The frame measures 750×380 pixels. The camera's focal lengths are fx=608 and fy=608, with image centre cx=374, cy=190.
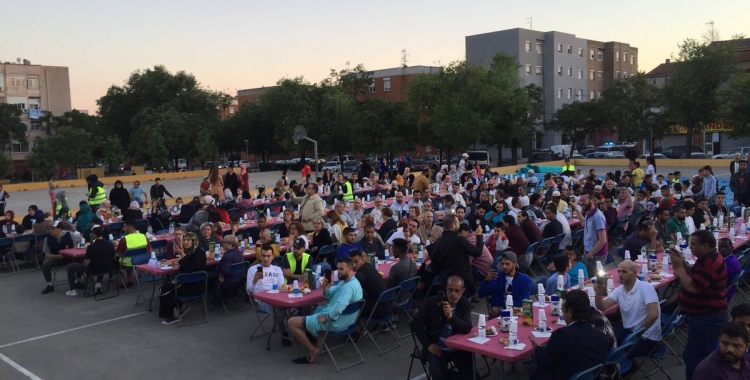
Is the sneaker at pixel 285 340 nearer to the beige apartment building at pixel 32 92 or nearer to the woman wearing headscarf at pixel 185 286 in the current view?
the woman wearing headscarf at pixel 185 286

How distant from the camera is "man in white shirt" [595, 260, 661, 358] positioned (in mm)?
5691

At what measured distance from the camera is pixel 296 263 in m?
8.39

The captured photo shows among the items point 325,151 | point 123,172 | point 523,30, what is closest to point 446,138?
point 325,151

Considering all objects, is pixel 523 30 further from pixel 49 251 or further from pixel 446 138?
pixel 49 251

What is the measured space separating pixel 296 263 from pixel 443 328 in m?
3.24

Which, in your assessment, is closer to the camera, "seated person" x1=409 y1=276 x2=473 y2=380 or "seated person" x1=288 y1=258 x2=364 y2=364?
"seated person" x1=409 y1=276 x2=473 y2=380

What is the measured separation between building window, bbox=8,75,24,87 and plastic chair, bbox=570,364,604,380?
75088mm

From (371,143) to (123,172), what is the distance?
2502cm

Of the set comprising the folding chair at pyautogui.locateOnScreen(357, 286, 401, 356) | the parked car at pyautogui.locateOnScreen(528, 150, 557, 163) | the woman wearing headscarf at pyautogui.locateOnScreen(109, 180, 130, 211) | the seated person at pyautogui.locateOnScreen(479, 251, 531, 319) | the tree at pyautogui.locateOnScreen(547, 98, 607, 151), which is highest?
the tree at pyautogui.locateOnScreen(547, 98, 607, 151)

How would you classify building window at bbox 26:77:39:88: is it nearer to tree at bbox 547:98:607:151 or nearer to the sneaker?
tree at bbox 547:98:607:151

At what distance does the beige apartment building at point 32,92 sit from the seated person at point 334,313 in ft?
219

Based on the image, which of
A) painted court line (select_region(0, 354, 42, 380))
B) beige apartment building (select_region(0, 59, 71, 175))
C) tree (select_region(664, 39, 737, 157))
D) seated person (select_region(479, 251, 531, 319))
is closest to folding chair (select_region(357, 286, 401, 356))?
seated person (select_region(479, 251, 531, 319))

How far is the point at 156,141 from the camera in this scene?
47.9m

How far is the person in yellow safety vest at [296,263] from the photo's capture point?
8.27 metres
